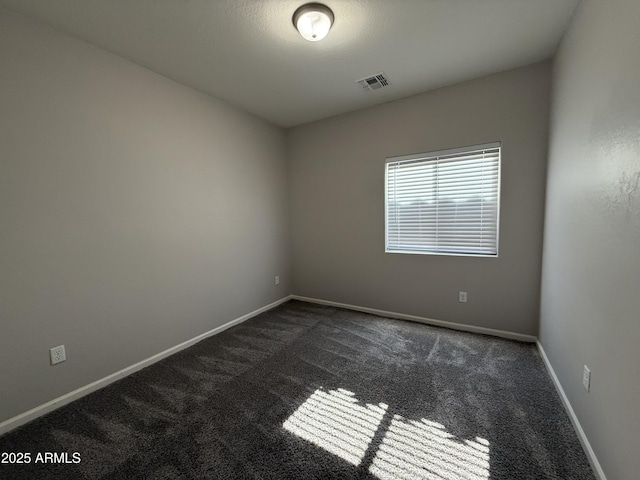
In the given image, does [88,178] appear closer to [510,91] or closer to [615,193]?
[615,193]

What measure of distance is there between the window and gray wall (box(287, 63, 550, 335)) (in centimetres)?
10

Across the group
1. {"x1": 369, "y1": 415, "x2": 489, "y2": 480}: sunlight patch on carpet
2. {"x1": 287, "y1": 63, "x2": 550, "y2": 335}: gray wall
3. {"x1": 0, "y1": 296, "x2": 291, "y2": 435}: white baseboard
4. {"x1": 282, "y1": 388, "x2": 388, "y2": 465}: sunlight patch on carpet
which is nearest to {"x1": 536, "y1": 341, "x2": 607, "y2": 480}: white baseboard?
{"x1": 369, "y1": 415, "x2": 489, "y2": 480}: sunlight patch on carpet

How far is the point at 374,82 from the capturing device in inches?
107

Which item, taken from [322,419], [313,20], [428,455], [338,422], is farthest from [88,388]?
[313,20]

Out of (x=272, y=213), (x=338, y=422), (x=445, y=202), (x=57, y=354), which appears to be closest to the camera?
(x=338, y=422)

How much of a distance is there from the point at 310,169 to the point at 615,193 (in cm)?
312

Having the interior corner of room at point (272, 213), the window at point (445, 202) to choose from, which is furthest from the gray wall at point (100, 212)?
the window at point (445, 202)

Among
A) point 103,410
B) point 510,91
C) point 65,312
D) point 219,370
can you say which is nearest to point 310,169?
point 510,91

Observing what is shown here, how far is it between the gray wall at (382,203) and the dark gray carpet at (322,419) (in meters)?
0.57

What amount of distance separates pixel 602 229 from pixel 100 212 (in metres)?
3.25

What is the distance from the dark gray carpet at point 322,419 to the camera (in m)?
1.38

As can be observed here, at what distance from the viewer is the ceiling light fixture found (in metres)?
1.72

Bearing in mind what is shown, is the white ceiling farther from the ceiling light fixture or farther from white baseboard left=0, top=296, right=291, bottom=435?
white baseboard left=0, top=296, right=291, bottom=435

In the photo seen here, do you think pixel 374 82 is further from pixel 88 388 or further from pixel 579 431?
pixel 88 388
